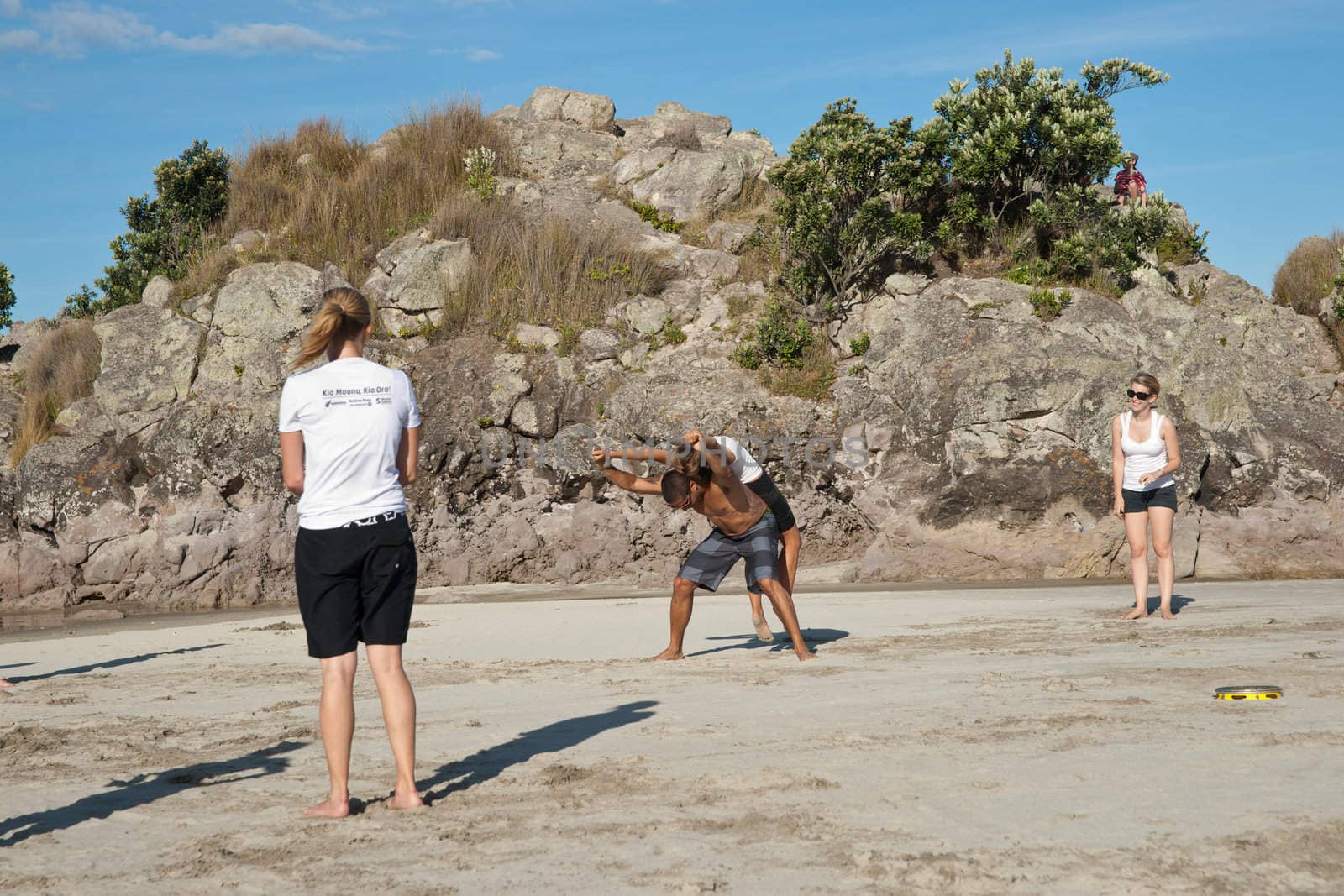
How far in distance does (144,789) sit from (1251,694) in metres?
4.64

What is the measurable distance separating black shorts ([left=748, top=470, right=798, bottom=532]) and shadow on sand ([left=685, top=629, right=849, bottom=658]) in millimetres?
865

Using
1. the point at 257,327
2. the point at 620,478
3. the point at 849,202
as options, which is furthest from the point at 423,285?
the point at 620,478

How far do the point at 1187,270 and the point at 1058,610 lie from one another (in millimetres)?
9840

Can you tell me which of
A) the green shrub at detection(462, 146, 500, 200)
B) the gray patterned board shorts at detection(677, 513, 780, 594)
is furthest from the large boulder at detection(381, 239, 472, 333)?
the gray patterned board shorts at detection(677, 513, 780, 594)

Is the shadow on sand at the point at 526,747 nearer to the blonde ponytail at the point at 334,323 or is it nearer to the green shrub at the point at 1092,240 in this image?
the blonde ponytail at the point at 334,323

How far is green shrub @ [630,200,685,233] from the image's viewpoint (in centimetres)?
1892

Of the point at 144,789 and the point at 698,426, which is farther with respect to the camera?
the point at 698,426

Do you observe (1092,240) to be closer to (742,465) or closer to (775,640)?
(775,640)

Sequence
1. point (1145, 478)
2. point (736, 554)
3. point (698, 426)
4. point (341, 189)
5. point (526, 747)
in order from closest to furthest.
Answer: point (526, 747) < point (736, 554) < point (1145, 478) < point (698, 426) < point (341, 189)

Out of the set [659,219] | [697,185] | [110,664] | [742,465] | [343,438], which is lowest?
[110,664]

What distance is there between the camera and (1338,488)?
13109 millimetres

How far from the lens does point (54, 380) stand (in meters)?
17.0

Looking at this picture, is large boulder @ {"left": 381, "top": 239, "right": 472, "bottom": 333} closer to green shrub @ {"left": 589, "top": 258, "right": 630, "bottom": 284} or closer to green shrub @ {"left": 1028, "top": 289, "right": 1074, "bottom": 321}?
green shrub @ {"left": 589, "top": 258, "right": 630, "bottom": 284}

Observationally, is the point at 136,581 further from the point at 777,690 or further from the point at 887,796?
the point at 887,796
